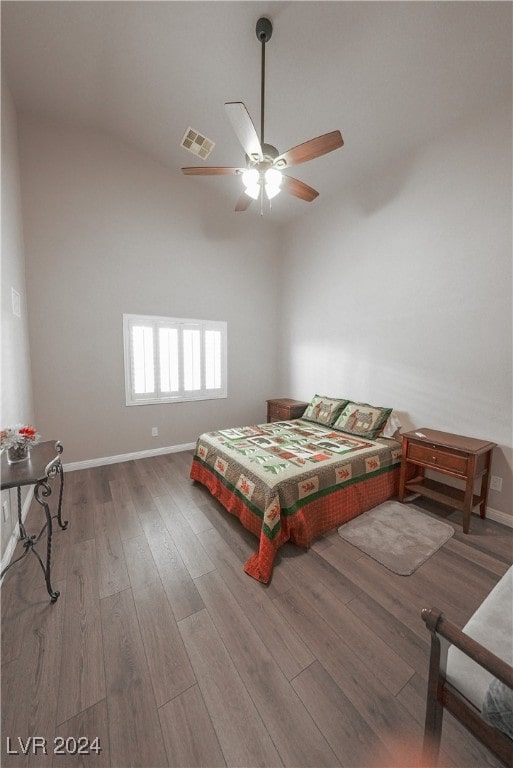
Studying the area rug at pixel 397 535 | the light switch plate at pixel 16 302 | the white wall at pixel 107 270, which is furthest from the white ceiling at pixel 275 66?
the area rug at pixel 397 535

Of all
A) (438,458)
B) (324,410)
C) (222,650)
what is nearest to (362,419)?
(324,410)

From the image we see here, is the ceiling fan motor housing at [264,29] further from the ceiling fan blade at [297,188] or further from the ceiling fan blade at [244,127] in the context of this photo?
the ceiling fan blade at [297,188]

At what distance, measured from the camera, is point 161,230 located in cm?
364

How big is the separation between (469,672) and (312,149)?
2659 mm

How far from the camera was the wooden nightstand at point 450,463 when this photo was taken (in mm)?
2221

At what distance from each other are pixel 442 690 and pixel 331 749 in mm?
488

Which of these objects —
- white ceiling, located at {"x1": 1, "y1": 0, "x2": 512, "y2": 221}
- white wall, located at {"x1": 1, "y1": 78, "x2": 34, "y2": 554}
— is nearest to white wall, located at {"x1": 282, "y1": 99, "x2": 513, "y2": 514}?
white ceiling, located at {"x1": 1, "y1": 0, "x2": 512, "y2": 221}

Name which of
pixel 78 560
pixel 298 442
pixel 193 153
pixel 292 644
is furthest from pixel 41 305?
pixel 292 644

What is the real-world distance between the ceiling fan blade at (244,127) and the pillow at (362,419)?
8.64ft

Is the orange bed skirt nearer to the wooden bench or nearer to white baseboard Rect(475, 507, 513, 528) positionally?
white baseboard Rect(475, 507, 513, 528)

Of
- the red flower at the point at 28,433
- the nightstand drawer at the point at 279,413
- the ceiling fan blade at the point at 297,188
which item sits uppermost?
the ceiling fan blade at the point at 297,188

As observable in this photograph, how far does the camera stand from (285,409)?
4094mm

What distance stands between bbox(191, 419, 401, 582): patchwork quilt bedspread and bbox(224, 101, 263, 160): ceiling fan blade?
2298 millimetres

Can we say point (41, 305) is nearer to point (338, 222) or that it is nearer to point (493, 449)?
point (338, 222)
